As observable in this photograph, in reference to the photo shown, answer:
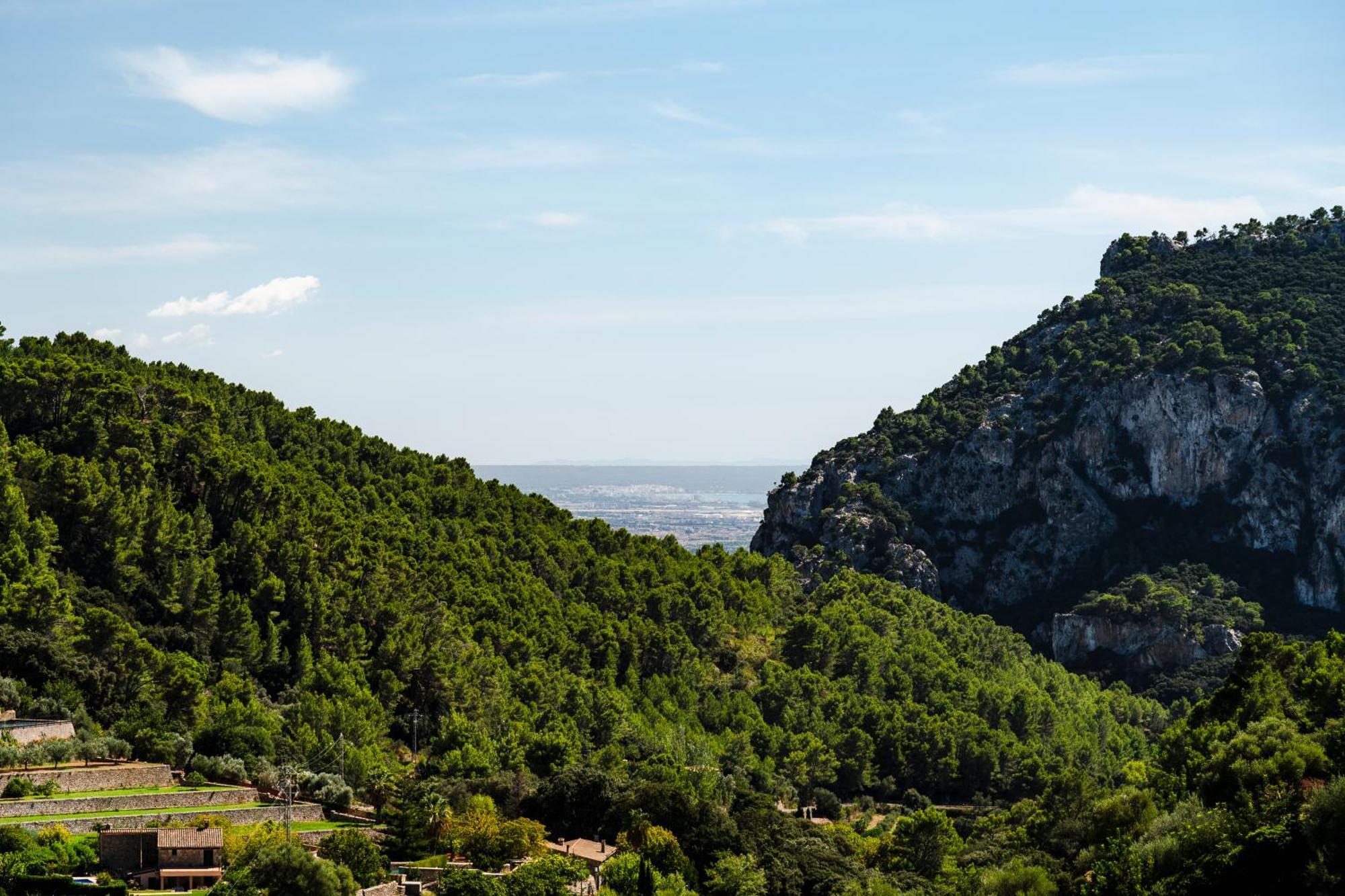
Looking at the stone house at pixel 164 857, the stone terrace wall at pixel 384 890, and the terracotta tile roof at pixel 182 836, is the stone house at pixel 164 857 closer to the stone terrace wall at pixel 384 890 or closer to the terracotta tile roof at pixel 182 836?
the terracotta tile roof at pixel 182 836

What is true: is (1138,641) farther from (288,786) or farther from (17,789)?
(17,789)

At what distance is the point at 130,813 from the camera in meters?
66.6

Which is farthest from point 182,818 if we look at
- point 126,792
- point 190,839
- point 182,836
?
point 126,792

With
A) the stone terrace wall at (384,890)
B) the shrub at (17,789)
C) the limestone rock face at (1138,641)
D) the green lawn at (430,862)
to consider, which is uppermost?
the shrub at (17,789)

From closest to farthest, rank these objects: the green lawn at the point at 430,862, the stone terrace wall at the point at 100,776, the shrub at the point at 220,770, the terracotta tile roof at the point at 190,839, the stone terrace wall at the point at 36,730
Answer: the terracotta tile roof at the point at 190,839 < the green lawn at the point at 430,862 < the stone terrace wall at the point at 100,776 < the stone terrace wall at the point at 36,730 < the shrub at the point at 220,770

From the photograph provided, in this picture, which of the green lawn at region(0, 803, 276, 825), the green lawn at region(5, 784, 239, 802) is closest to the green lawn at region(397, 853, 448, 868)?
the green lawn at region(0, 803, 276, 825)

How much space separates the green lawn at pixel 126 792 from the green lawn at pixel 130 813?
157 centimetres

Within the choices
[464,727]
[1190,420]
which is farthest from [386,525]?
[1190,420]

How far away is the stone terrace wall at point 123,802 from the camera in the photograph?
6462 centimetres

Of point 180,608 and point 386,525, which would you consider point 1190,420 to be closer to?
point 386,525

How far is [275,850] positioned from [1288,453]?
15713cm

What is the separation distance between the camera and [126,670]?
276 feet

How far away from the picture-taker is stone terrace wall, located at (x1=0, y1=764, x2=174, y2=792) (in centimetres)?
6850

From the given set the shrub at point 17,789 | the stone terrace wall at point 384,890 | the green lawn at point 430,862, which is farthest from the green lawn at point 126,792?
the stone terrace wall at point 384,890
